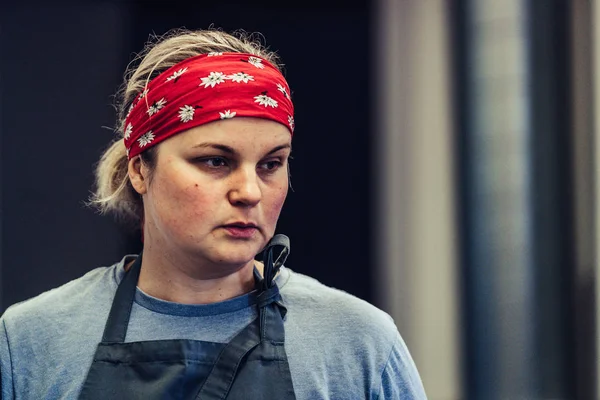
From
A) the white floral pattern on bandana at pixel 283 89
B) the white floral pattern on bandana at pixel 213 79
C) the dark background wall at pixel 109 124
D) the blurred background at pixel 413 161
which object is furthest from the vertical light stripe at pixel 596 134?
the white floral pattern on bandana at pixel 213 79

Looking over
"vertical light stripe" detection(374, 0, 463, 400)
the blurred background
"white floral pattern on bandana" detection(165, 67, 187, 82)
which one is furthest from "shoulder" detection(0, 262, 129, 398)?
"vertical light stripe" detection(374, 0, 463, 400)

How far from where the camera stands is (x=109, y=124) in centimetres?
317

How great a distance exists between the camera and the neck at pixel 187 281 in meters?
1.46

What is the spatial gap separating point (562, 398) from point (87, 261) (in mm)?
1641

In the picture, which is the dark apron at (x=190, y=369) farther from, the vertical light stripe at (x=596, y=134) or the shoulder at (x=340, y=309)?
the vertical light stripe at (x=596, y=134)

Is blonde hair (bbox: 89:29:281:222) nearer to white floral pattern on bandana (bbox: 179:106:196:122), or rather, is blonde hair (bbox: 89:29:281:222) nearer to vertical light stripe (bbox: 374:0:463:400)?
white floral pattern on bandana (bbox: 179:106:196:122)

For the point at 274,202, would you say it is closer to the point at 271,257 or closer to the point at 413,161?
the point at 271,257

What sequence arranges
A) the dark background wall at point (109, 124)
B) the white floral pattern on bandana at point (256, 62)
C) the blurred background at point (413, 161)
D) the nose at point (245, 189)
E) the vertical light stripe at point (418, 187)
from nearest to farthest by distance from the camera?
the nose at point (245, 189), the white floral pattern on bandana at point (256, 62), the blurred background at point (413, 161), the dark background wall at point (109, 124), the vertical light stripe at point (418, 187)

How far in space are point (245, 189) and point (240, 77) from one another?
19cm

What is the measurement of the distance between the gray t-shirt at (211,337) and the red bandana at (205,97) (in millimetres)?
275

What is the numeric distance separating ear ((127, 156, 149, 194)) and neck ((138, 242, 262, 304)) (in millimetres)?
105

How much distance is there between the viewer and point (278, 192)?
1.42 m

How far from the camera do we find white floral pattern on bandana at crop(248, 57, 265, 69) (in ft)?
4.82

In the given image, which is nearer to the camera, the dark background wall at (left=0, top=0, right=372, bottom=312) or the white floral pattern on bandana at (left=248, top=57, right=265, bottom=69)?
the white floral pattern on bandana at (left=248, top=57, right=265, bottom=69)
